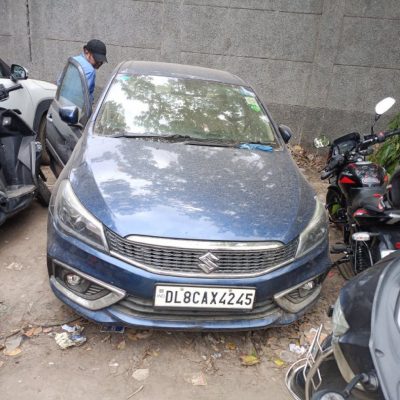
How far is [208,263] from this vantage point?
2270 mm

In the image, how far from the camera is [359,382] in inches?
52.7

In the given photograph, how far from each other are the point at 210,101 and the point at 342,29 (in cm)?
405

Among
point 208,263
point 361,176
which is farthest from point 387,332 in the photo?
point 361,176

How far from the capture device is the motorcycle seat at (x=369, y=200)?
3033mm

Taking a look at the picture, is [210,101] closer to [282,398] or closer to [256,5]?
[282,398]

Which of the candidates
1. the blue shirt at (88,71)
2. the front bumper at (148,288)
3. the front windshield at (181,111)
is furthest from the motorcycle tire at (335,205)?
the blue shirt at (88,71)

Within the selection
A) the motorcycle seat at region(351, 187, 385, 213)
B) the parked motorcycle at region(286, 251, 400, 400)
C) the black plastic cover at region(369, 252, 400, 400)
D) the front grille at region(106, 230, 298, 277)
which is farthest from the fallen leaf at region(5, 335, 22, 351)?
the motorcycle seat at region(351, 187, 385, 213)

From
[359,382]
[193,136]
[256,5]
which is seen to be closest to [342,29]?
[256,5]

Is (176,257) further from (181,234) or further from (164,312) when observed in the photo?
(164,312)

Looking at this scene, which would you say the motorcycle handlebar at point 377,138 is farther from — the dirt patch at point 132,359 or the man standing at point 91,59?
the man standing at point 91,59

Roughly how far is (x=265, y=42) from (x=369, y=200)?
4391 millimetres

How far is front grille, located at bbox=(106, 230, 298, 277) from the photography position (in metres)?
2.25

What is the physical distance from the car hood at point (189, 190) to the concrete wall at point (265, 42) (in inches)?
165

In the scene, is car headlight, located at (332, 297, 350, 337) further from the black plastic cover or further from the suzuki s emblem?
the suzuki s emblem
